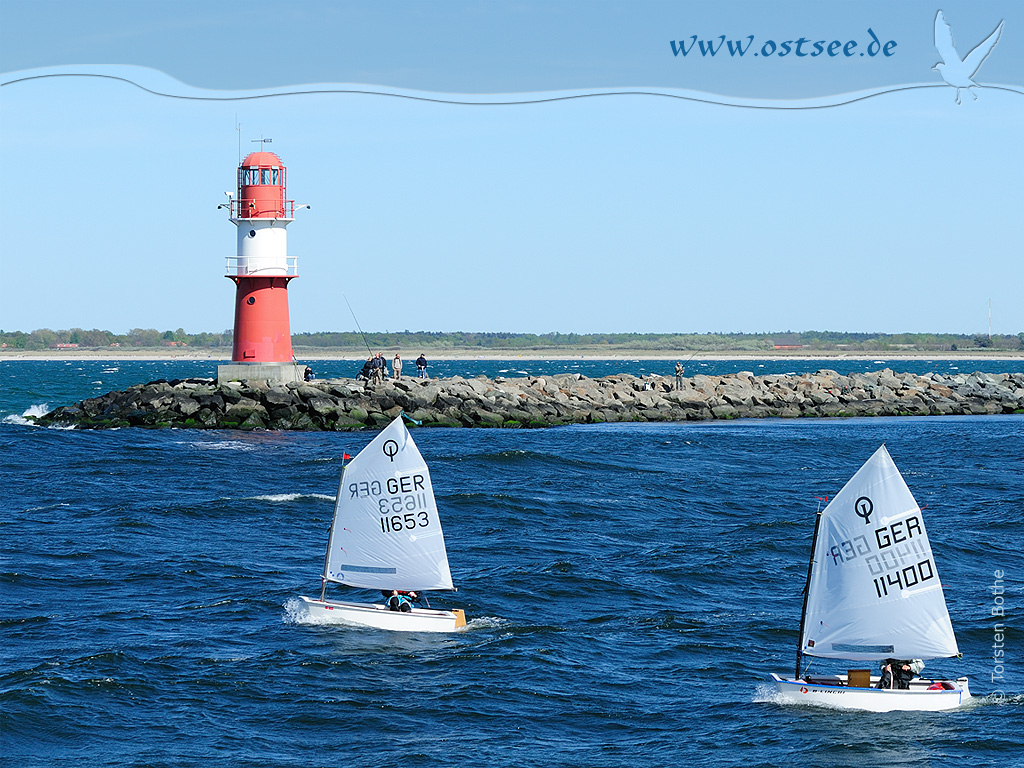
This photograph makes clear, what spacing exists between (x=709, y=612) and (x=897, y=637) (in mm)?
7341

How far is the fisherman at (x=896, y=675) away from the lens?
2100 centimetres

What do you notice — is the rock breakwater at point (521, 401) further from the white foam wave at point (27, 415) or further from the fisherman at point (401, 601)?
the fisherman at point (401, 601)

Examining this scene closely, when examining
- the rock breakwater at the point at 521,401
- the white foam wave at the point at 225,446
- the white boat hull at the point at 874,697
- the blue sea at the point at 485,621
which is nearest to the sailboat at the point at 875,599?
the white boat hull at the point at 874,697

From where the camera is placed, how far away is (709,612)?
92.4 ft

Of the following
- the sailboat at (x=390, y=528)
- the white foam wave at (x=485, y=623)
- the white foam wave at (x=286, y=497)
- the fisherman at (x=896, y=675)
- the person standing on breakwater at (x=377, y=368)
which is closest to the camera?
the fisherman at (x=896, y=675)

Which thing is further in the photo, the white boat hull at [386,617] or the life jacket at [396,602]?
the life jacket at [396,602]

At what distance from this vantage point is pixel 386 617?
84.6 feet

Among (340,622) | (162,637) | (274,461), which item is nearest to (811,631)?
(340,622)

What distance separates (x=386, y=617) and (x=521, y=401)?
42.9 m

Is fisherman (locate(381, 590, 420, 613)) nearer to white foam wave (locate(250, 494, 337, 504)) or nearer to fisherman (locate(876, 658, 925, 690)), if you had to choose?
fisherman (locate(876, 658, 925, 690))

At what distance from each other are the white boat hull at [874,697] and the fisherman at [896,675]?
0.45 feet

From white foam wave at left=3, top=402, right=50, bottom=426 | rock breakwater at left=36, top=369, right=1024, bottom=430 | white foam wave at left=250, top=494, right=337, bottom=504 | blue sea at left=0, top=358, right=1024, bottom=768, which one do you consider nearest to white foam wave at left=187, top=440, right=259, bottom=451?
blue sea at left=0, top=358, right=1024, bottom=768

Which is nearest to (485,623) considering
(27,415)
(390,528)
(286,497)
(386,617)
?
(386,617)

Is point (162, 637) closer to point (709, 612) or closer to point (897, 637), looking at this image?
point (709, 612)
